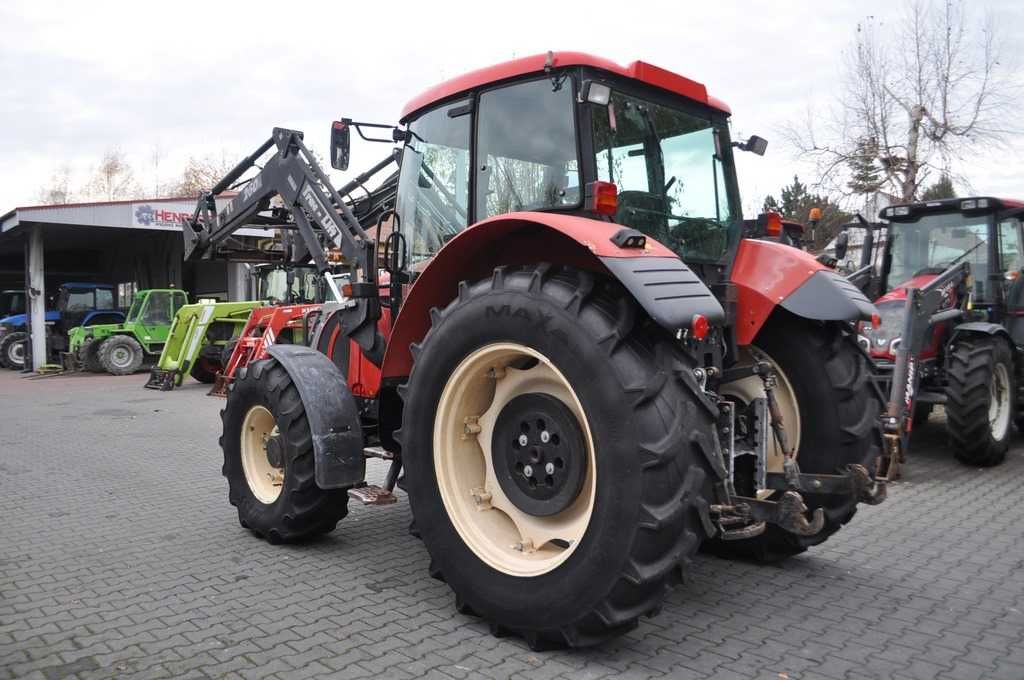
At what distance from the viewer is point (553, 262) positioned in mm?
3797

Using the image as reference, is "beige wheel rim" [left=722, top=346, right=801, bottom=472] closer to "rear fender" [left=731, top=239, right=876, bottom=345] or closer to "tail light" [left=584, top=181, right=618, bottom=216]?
"rear fender" [left=731, top=239, right=876, bottom=345]

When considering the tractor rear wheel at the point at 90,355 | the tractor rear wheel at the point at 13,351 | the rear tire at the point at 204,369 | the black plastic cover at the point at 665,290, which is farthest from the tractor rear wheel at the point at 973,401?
the tractor rear wheel at the point at 13,351

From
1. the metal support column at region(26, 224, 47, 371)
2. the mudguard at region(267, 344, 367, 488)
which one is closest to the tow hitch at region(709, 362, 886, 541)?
the mudguard at region(267, 344, 367, 488)

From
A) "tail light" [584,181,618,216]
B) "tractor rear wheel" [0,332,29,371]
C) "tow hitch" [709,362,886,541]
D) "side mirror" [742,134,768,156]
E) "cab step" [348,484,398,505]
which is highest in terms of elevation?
"side mirror" [742,134,768,156]

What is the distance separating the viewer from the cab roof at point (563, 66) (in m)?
3.82

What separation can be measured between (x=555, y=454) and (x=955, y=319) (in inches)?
259

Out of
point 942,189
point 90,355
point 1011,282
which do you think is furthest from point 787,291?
point 942,189

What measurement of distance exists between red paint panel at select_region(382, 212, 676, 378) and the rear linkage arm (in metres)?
0.67

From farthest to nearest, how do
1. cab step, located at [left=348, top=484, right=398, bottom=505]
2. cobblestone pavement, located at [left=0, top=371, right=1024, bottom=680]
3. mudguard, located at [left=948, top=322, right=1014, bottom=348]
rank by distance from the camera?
1. mudguard, located at [left=948, top=322, right=1014, bottom=348]
2. cab step, located at [left=348, top=484, right=398, bottom=505]
3. cobblestone pavement, located at [left=0, top=371, right=1024, bottom=680]

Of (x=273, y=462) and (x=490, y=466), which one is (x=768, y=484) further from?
(x=273, y=462)

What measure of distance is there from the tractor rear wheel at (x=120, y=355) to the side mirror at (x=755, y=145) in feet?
58.1

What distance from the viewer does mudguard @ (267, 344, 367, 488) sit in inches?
176

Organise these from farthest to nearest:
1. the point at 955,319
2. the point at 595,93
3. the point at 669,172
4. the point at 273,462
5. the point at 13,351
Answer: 1. the point at 13,351
2. the point at 955,319
3. the point at 273,462
4. the point at 669,172
5. the point at 595,93

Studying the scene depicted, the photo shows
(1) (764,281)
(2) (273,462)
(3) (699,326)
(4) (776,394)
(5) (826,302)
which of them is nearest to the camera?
(3) (699,326)
